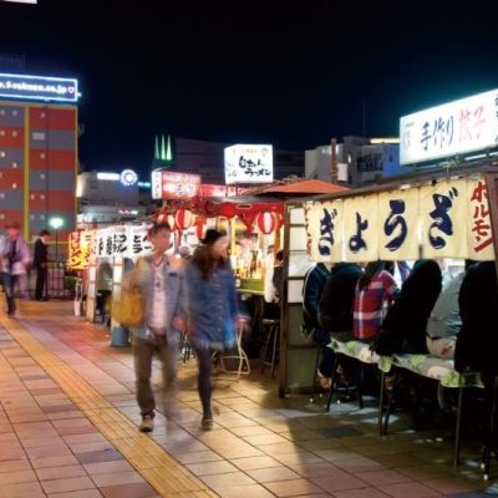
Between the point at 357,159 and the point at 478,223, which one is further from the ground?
the point at 357,159

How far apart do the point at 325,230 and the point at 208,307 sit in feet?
6.11

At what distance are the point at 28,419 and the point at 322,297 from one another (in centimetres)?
362

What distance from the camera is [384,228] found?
7.38 metres

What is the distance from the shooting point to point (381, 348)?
7145 millimetres

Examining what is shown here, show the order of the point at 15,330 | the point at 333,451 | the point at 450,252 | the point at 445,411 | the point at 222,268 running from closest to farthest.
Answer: the point at 450,252, the point at 333,451, the point at 445,411, the point at 222,268, the point at 15,330

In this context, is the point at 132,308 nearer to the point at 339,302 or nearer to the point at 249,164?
the point at 339,302

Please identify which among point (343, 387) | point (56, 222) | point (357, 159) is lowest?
point (343, 387)

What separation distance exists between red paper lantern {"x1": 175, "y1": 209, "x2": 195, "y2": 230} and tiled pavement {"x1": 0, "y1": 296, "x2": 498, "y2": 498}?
15.5ft

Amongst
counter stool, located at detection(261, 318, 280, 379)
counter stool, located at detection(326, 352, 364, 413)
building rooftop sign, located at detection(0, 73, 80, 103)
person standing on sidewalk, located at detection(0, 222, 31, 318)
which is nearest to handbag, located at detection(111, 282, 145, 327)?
counter stool, located at detection(326, 352, 364, 413)

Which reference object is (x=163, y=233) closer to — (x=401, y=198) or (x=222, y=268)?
(x=222, y=268)

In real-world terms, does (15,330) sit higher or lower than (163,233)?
lower

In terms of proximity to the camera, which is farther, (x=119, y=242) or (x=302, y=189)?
(x=119, y=242)

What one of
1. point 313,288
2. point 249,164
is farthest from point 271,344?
point 249,164

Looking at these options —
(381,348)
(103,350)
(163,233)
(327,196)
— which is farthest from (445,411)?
(103,350)
